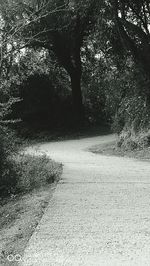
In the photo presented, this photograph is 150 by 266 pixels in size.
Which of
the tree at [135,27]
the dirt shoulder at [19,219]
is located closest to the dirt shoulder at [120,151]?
the tree at [135,27]

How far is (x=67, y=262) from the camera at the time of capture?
5.36 meters

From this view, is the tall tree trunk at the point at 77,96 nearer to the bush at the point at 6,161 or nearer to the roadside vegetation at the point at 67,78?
the roadside vegetation at the point at 67,78

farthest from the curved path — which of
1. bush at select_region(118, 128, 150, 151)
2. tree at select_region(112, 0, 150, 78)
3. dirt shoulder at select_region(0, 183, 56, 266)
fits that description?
tree at select_region(112, 0, 150, 78)

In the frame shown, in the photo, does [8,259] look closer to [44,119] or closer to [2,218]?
[2,218]

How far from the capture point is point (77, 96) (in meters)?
31.6

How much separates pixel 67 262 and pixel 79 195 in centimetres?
354

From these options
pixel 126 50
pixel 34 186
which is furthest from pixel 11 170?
pixel 126 50

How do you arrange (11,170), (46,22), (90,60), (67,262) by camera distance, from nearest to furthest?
(67,262) → (11,170) → (46,22) → (90,60)

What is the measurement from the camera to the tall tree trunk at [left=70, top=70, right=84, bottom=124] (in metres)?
31.6

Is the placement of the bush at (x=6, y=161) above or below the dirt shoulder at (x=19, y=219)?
above

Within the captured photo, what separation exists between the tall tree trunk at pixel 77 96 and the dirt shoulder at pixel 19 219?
2174cm

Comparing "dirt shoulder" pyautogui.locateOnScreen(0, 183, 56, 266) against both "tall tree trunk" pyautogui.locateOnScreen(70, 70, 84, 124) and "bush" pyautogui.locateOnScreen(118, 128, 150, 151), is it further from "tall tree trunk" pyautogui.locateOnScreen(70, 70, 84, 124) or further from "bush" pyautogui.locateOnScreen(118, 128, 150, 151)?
"tall tree trunk" pyautogui.locateOnScreen(70, 70, 84, 124)

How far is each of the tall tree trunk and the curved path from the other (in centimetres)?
2041

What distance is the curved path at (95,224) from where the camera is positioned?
18.1ft
